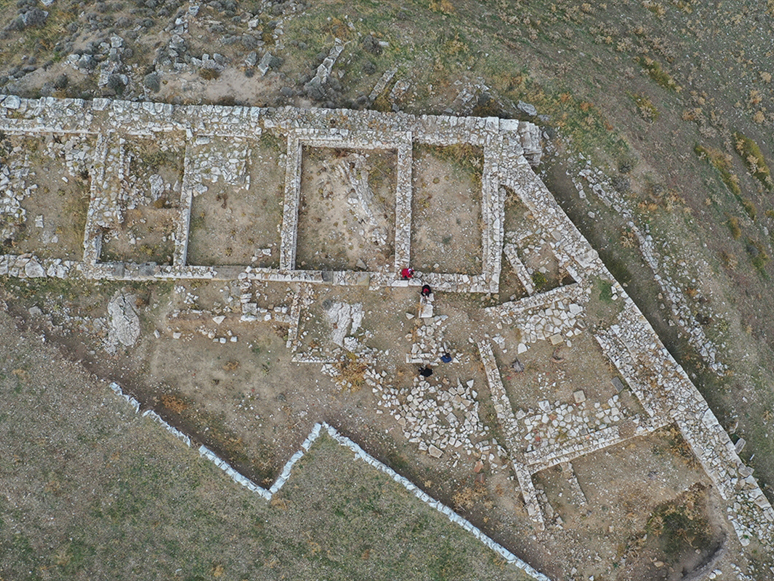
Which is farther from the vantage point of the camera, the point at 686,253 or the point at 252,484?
the point at 686,253

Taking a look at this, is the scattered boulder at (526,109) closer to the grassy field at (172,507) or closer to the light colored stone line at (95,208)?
the grassy field at (172,507)

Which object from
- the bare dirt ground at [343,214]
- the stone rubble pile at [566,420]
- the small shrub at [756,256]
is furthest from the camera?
the small shrub at [756,256]

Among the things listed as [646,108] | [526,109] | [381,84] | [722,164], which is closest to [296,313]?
[381,84]

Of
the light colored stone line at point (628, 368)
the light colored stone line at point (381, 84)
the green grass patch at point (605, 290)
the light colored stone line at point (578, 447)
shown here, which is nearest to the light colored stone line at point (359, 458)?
the light colored stone line at point (578, 447)

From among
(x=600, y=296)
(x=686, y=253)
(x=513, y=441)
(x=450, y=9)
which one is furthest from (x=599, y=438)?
(x=450, y=9)

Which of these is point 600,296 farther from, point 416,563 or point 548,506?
point 416,563

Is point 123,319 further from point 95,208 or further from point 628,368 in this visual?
point 628,368
